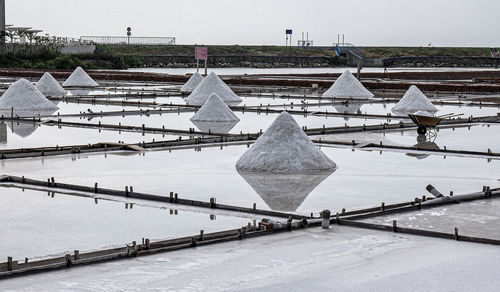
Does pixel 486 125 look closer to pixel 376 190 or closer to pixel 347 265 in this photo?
pixel 376 190

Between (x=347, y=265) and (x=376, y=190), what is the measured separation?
3.67m

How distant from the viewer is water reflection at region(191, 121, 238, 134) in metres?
18.2

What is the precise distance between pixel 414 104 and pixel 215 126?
7486mm

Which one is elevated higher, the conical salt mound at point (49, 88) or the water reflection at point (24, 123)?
the conical salt mound at point (49, 88)

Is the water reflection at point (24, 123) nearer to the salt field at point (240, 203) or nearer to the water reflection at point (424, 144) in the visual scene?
the salt field at point (240, 203)

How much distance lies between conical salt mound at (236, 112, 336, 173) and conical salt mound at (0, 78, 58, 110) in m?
11.5

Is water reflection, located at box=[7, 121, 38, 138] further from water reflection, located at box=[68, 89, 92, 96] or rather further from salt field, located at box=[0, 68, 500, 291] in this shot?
water reflection, located at box=[68, 89, 92, 96]

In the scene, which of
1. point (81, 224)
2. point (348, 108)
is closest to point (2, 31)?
point (348, 108)

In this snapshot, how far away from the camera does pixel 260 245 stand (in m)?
8.11

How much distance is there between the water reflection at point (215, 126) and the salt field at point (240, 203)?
42 millimetres

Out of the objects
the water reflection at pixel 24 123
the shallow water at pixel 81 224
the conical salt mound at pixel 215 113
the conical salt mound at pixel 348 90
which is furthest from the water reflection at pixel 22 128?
the conical salt mound at pixel 348 90

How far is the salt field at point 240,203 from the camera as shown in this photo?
23.9 feet

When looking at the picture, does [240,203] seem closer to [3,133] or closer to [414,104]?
[3,133]

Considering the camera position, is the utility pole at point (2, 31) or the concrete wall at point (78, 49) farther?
the concrete wall at point (78, 49)
